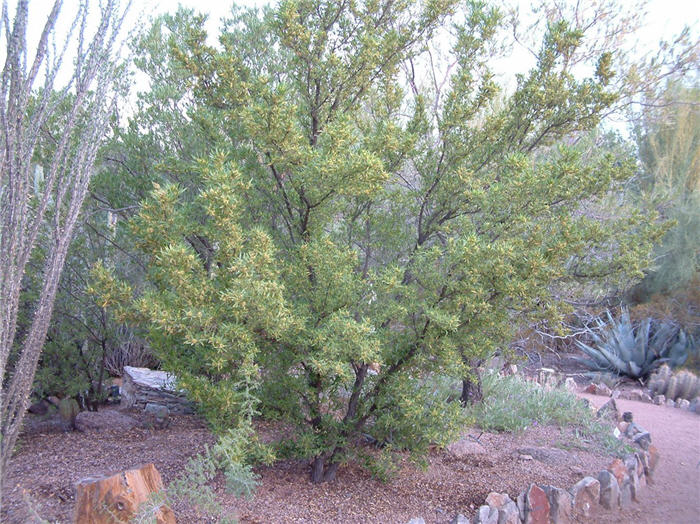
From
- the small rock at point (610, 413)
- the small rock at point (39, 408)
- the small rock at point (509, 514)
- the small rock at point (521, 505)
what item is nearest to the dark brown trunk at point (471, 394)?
the small rock at point (610, 413)

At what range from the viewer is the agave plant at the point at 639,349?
9.70 meters

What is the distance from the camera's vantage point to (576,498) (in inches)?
158

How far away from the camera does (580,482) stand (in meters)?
4.12

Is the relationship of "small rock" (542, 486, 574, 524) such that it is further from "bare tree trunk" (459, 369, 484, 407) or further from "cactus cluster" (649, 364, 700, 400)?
"cactus cluster" (649, 364, 700, 400)

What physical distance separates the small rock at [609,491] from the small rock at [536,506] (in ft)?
2.21

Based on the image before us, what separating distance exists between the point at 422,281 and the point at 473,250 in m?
0.48

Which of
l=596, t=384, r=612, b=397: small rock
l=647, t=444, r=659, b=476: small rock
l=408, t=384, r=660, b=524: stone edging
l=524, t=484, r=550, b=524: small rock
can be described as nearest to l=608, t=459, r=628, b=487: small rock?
l=408, t=384, r=660, b=524: stone edging

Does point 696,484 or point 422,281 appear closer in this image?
point 422,281

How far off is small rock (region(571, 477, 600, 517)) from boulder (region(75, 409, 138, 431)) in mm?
3842

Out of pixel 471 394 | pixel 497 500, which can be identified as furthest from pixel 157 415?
pixel 497 500

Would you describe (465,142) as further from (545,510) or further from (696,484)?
(696,484)

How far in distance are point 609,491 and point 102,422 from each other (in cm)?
434

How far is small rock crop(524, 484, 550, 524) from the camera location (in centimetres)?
371

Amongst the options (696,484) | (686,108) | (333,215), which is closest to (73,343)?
(333,215)
